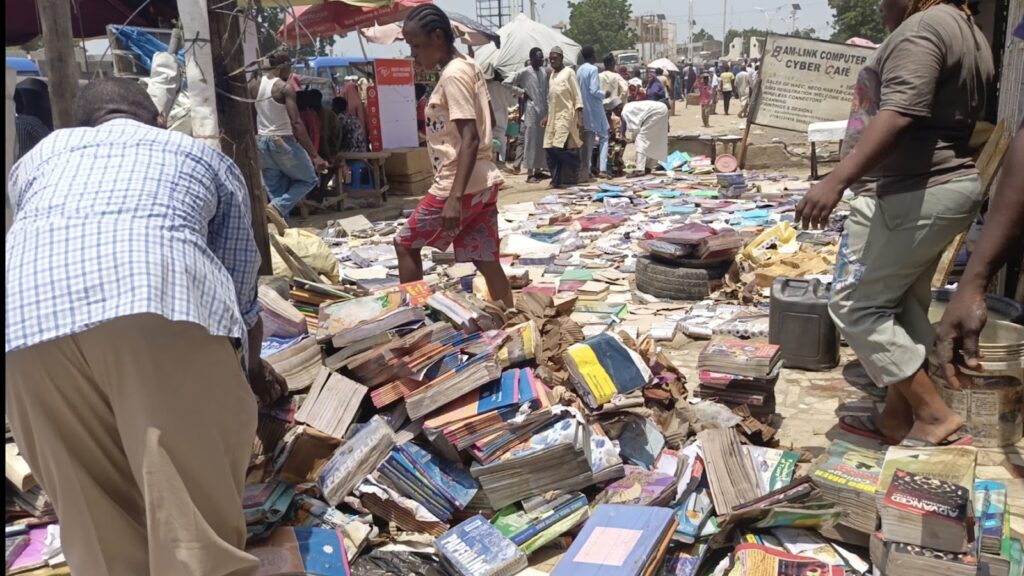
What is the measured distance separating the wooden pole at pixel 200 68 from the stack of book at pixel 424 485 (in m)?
1.82

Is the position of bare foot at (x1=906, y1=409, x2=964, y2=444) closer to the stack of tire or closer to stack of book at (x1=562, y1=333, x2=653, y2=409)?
stack of book at (x1=562, y1=333, x2=653, y2=409)

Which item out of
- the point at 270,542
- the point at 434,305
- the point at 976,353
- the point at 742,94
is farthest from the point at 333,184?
the point at 742,94

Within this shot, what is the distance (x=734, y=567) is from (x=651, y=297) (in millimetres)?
3823

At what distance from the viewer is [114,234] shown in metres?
1.96

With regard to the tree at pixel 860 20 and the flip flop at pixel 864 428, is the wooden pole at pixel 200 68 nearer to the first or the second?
the flip flop at pixel 864 428

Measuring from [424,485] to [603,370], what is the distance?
3.03 feet

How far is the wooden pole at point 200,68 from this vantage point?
12.4 feet

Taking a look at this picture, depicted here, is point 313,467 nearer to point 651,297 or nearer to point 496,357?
point 496,357

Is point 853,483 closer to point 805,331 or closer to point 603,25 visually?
point 805,331

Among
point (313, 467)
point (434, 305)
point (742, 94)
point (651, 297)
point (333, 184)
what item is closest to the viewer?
point (313, 467)

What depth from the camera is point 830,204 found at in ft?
9.80

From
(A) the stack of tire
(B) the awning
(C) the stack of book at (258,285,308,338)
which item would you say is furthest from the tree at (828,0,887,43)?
(C) the stack of book at (258,285,308,338)

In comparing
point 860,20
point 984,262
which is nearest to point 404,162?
point 984,262

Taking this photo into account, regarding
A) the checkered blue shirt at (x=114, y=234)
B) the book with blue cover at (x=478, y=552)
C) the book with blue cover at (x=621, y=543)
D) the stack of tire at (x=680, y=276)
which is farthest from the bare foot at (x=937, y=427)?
the stack of tire at (x=680, y=276)
